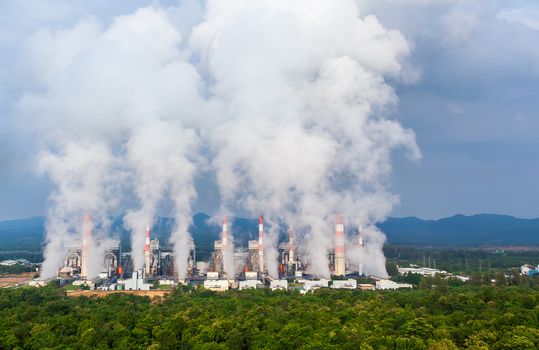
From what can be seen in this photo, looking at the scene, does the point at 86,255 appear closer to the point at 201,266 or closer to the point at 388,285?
the point at 201,266

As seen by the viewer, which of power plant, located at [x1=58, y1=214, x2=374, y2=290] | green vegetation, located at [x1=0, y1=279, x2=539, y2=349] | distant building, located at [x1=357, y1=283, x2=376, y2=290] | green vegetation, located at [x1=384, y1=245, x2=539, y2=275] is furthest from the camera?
green vegetation, located at [x1=384, y1=245, x2=539, y2=275]

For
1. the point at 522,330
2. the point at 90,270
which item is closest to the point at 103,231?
the point at 90,270

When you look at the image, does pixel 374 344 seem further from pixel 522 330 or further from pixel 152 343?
pixel 152 343

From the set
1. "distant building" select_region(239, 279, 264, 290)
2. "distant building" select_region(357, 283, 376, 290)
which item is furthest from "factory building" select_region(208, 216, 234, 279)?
"distant building" select_region(357, 283, 376, 290)

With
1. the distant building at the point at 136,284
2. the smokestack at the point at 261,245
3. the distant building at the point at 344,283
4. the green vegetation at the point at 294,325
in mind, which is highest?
the smokestack at the point at 261,245

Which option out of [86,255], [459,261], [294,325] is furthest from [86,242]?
[459,261]

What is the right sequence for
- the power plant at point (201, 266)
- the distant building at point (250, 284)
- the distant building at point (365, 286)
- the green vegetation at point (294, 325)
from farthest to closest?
the power plant at point (201, 266) < the distant building at point (365, 286) < the distant building at point (250, 284) < the green vegetation at point (294, 325)

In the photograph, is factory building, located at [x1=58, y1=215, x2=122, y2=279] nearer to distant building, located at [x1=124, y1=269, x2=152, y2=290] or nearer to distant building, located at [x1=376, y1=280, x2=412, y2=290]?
distant building, located at [x1=124, y1=269, x2=152, y2=290]

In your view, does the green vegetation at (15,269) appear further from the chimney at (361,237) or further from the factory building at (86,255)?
the chimney at (361,237)

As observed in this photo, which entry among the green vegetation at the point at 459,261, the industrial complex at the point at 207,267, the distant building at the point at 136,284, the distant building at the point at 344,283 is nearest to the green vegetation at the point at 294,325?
the distant building at the point at 344,283
